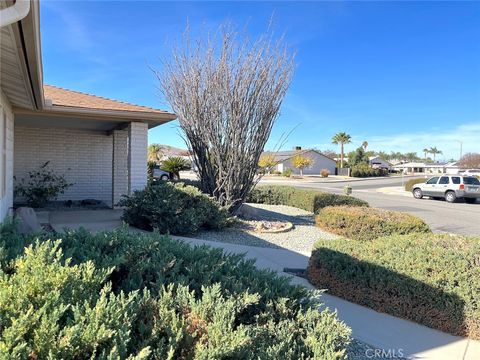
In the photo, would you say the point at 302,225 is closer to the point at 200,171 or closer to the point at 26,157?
the point at 200,171

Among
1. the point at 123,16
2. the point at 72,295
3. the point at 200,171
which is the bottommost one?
the point at 72,295

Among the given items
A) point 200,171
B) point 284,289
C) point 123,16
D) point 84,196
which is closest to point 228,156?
point 200,171

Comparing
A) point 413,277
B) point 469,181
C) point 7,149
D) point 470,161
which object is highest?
point 470,161

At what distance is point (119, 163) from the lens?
13406 mm

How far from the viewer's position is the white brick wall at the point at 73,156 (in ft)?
40.8

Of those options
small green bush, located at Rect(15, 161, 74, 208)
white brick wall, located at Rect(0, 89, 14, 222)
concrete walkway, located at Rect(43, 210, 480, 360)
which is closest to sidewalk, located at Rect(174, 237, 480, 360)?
concrete walkway, located at Rect(43, 210, 480, 360)

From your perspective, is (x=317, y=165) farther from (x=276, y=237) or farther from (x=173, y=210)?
(x=173, y=210)

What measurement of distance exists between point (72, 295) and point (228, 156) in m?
7.95

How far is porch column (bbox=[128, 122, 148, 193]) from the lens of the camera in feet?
32.5

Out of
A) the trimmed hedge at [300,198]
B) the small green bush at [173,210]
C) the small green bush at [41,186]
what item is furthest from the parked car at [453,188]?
the small green bush at [41,186]

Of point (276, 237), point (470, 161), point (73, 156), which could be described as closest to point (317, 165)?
point (470, 161)

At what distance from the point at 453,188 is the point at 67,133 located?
21.1m

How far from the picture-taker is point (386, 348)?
3.53 meters

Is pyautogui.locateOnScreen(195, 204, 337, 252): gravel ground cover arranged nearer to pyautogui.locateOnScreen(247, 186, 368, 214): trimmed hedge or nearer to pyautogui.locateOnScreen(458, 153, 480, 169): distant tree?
pyautogui.locateOnScreen(247, 186, 368, 214): trimmed hedge
